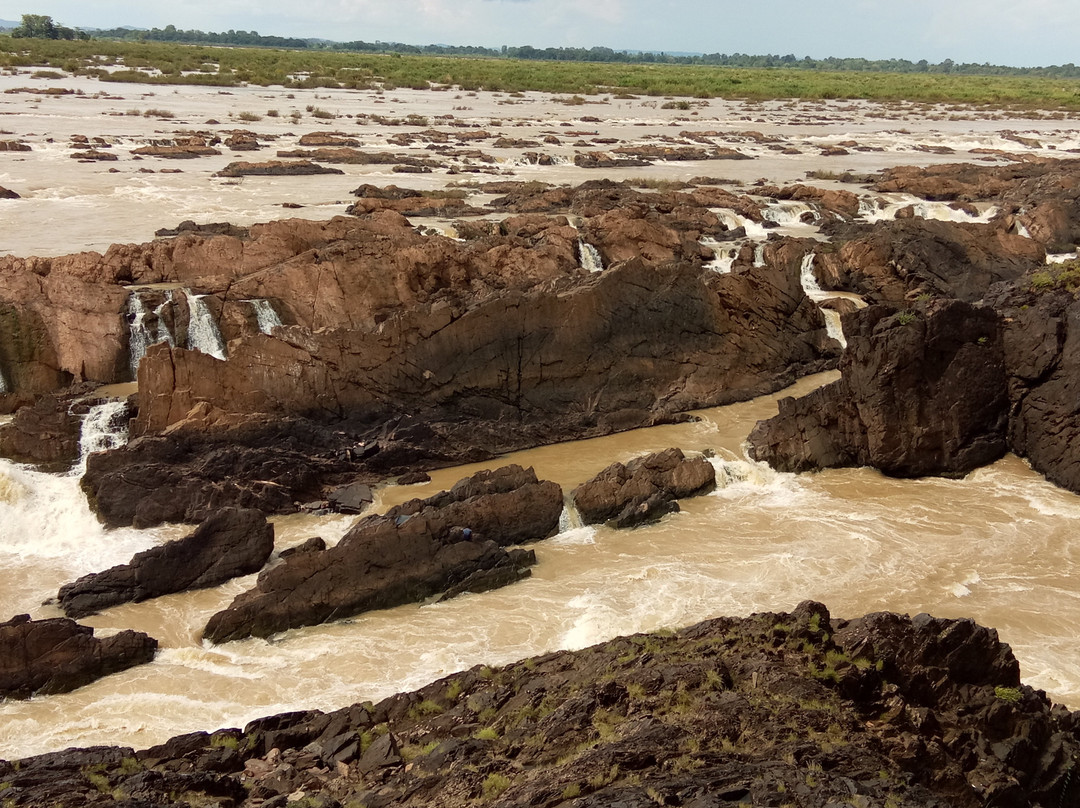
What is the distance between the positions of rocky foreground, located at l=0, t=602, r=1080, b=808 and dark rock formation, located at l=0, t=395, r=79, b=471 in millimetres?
12924

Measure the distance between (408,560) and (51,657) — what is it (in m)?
6.65

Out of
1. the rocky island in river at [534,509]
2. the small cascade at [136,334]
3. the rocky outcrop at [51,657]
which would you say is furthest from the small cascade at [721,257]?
the rocky outcrop at [51,657]

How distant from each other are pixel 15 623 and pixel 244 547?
4720 millimetres

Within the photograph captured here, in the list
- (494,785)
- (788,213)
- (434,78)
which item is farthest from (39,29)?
(494,785)

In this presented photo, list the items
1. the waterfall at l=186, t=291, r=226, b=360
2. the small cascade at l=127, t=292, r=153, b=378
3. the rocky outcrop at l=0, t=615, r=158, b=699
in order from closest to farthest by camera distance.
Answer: the rocky outcrop at l=0, t=615, r=158, b=699, the small cascade at l=127, t=292, r=153, b=378, the waterfall at l=186, t=291, r=226, b=360

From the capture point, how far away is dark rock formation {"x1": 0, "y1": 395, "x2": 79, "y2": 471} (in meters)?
23.8

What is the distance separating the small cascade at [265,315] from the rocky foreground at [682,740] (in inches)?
678

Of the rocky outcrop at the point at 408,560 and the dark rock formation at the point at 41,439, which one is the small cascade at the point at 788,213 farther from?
the dark rock formation at the point at 41,439

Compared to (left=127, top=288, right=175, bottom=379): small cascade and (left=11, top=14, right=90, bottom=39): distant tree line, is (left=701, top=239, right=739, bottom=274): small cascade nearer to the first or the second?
(left=127, top=288, right=175, bottom=379): small cascade

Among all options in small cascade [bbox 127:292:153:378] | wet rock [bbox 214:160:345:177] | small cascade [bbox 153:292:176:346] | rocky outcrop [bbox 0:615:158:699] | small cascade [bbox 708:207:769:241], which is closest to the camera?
rocky outcrop [bbox 0:615:158:699]

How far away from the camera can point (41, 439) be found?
78.5ft

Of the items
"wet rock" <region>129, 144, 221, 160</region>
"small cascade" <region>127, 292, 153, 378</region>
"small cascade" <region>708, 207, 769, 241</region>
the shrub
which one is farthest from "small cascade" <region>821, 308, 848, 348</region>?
"wet rock" <region>129, 144, 221, 160</region>

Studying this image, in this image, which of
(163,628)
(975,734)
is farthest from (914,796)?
(163,628)

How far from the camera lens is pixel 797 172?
2393 inches
